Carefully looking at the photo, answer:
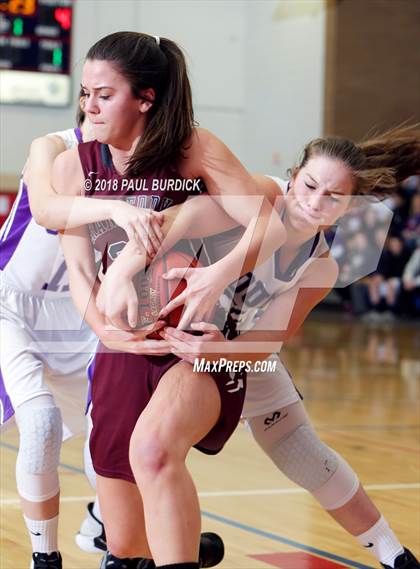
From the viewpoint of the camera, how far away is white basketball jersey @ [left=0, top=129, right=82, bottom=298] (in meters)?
3.00

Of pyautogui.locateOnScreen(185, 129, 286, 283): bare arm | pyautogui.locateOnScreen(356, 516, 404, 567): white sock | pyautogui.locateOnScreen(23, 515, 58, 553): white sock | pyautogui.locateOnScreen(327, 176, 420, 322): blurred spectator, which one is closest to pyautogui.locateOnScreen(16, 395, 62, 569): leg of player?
pyautogui.locateOnScreen(23, 515, 58, 553): white sock

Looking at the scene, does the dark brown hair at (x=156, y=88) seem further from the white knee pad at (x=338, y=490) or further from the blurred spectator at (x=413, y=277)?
the blurred spectator at (x=413, y=277)

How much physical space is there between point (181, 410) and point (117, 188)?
18.9 inches

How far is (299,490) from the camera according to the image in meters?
4.14

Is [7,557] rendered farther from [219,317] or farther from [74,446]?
[74,446]

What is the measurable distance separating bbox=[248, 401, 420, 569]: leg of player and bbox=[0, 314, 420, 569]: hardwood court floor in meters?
0.28

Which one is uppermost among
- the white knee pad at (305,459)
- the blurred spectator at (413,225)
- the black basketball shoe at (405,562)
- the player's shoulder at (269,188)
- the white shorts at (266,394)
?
the player's shoulder at (269,188)

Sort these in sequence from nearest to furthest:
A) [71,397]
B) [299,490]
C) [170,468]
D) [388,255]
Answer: [170,468] → [71,397] → [299,490] → [388,255]

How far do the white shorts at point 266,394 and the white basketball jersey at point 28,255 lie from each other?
627mm

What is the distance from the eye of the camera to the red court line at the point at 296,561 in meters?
3.11

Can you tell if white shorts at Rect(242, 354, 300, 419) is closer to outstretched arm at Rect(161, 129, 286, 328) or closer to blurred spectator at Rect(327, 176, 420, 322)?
outstretched arm at Rect(161, 129, 286, 328)

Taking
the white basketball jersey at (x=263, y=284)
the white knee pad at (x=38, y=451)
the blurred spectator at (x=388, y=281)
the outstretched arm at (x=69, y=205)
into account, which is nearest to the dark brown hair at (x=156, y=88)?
the outstretched arm at (x=69, y=205)

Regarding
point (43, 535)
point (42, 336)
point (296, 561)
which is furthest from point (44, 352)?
point (296, 561)

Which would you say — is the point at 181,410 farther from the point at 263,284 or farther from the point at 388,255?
the point at 388,255
